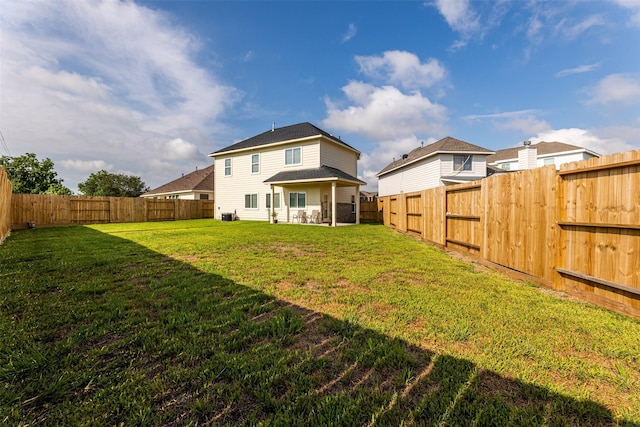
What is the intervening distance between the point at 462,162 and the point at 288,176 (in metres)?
13.8

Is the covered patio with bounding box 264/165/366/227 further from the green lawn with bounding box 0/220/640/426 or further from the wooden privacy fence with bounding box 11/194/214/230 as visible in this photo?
the green lawn with bounding box 0/220/640/426

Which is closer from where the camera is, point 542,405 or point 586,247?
point 542,405

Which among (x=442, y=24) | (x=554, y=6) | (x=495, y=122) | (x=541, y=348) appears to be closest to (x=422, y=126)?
(x=495, y=122)

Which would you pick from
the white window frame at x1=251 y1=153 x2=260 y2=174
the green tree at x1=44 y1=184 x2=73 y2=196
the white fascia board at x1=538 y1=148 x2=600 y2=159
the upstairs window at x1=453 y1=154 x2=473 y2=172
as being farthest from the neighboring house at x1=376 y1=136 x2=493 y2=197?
the green tree at x1=44 y1=184 x2=73 y2=196

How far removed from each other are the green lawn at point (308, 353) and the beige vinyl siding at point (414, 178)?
56.7ft

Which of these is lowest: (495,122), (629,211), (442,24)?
(629,211)

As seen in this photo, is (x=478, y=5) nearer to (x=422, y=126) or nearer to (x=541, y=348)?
(x=541, y=348)

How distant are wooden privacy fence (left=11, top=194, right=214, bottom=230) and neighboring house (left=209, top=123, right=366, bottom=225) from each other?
157 inches

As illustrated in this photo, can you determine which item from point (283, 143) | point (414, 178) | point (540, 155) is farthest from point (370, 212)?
point (540, 155)

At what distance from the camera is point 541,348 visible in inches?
86.6

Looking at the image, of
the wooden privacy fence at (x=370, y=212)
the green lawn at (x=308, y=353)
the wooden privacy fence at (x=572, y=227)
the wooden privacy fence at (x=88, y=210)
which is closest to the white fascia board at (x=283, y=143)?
the wooden privacy fence at (x=370, y=212)

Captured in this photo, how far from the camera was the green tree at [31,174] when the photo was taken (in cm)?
2733

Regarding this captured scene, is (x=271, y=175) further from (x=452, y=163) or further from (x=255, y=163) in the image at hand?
(x=452, y=163)

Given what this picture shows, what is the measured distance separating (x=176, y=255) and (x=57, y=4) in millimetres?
9094
